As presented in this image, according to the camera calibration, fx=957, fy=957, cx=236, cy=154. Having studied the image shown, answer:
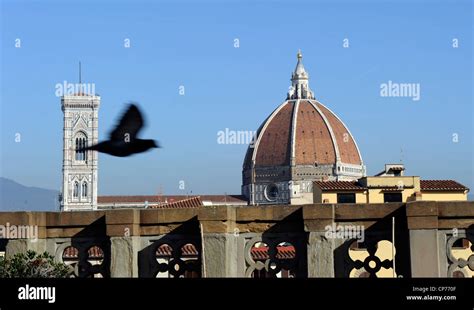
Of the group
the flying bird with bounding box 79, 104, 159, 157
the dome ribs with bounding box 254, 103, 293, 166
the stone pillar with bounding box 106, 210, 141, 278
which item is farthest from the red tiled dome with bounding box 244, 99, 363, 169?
the flying bird with bounding box 79, 104, 159, 157

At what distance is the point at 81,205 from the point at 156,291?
573 ft

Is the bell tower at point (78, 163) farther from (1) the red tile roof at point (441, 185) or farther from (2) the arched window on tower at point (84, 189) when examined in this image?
(1) the red tile roof at point (441, 185)

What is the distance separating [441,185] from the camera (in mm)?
42562

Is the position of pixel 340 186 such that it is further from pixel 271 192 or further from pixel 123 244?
pixel 271 192

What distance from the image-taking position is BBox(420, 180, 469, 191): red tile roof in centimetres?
4119

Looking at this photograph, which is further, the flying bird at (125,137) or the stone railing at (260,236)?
the stone railing at (260,236)

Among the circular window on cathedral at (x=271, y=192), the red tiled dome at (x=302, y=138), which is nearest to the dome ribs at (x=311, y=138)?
the red tiled dome at (x=302, y=138)

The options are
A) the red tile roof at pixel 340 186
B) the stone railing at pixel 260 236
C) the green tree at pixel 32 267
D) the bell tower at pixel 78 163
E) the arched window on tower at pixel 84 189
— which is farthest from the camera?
the arched window on tower at pixel 84 189

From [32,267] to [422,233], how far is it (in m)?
6.16

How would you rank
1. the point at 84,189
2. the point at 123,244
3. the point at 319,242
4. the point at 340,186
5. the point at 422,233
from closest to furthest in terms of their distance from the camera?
the point at 422,233 < the point at 319,242 < the point at 123,244 < the point at 340,186 < the point at 84,189

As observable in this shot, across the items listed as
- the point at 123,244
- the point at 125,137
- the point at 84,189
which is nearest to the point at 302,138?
the point at 84,189

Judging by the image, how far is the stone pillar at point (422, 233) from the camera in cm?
1511

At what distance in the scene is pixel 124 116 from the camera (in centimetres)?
988

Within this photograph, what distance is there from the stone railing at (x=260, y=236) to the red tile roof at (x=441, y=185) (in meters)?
25.7
